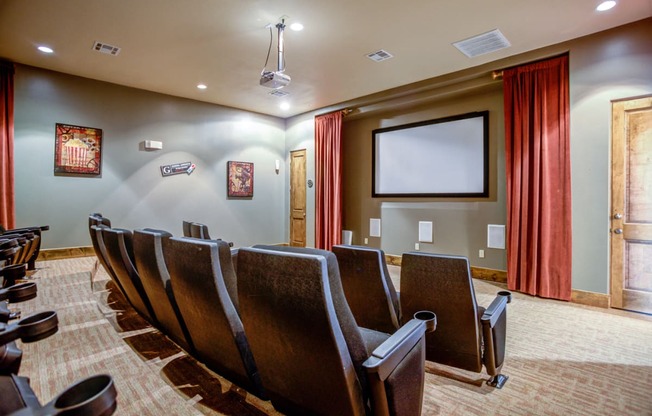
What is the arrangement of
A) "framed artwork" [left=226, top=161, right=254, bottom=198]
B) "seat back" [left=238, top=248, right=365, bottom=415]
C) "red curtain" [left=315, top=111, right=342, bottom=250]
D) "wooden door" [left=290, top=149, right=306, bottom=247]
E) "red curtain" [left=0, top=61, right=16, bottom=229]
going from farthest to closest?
"wooden door" [left=290, top=149, right=306, bottom=247] → "framed artwork" [left=226, top=161, right=254, bottom=198] → "red curtain" [left=315, top=111, right=342, bottom=250] → "red curtain" [left=0, top=61, right=16, bottom=229] → "seat back" [left=238, top=248, right=365, bottom=415]

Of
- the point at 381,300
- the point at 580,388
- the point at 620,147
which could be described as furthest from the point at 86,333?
the point at 620,147

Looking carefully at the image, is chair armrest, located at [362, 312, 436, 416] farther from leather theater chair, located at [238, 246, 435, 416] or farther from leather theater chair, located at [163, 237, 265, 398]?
leather theater chair, located at [163, 237, 265, 398]

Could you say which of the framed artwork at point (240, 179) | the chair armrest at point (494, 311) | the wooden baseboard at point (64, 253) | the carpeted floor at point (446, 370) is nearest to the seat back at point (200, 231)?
the carpeted floor at point (446, 370)

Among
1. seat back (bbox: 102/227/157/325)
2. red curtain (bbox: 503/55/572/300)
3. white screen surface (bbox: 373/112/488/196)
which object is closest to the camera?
seat back (bbox: 102/227/157/325)

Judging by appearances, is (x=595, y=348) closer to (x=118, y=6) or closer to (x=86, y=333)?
(x=86, y=333)

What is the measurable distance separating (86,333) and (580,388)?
365cm

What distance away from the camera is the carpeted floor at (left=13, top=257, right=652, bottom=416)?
1.87 meters

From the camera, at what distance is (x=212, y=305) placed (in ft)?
5.35

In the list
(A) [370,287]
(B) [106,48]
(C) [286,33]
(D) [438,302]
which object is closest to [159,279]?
(A) [370,287]

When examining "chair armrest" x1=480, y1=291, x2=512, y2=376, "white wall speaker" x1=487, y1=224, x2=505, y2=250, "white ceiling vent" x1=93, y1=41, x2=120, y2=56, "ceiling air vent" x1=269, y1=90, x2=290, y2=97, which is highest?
"ceiling air vent" x1=269, y1=90, x2=290, y2=97

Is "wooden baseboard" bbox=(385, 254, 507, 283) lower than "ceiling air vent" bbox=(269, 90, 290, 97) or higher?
lower

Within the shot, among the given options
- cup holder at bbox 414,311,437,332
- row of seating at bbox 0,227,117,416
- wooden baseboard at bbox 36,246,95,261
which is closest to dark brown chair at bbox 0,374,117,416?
row of seating at bbox 0,227,117,416

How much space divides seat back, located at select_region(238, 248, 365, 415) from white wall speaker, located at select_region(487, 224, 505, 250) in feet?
14.3

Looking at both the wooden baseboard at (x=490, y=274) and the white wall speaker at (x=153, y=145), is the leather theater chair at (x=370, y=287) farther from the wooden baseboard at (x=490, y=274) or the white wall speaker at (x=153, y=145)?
the white wall speaker at (x=153, y=145)
